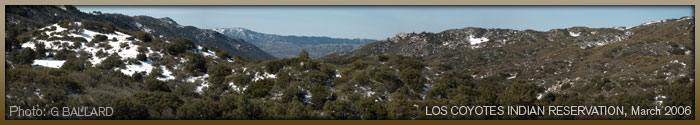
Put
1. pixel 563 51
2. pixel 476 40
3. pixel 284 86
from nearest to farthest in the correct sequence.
A: pixel 284 86 < pixel 563 51 < pixel 476 40

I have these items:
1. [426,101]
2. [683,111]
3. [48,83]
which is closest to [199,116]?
[48,83]

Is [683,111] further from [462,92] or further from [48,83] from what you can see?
[48,83]

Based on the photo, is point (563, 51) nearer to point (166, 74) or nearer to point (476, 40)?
point (476, 40)

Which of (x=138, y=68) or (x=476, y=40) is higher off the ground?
(x=476, y=40)

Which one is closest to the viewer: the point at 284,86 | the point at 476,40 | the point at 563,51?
the point at 284,86

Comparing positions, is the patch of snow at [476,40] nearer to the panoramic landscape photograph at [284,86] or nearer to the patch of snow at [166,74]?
the panoramic landscape photograph at [284,86]

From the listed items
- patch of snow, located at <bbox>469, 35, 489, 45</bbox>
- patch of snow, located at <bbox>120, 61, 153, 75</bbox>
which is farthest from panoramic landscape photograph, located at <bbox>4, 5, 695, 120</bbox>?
patch of snow, located at <bbox>469, 35, 489, 45</bbox>

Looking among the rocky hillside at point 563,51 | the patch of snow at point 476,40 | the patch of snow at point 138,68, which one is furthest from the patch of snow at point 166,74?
the patch of snow at point 476,40

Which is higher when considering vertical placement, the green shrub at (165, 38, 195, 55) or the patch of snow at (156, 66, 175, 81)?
the green shrub at (165, 38, 195, 55)

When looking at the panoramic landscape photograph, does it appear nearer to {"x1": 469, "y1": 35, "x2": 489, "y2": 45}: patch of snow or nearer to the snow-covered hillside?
the snow-covered hillside

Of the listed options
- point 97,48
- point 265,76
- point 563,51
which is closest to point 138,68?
point 97,48

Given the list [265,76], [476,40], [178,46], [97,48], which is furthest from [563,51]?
[97,48]

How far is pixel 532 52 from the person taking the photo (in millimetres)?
90500

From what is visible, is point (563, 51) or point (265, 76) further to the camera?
point (563, 51)
